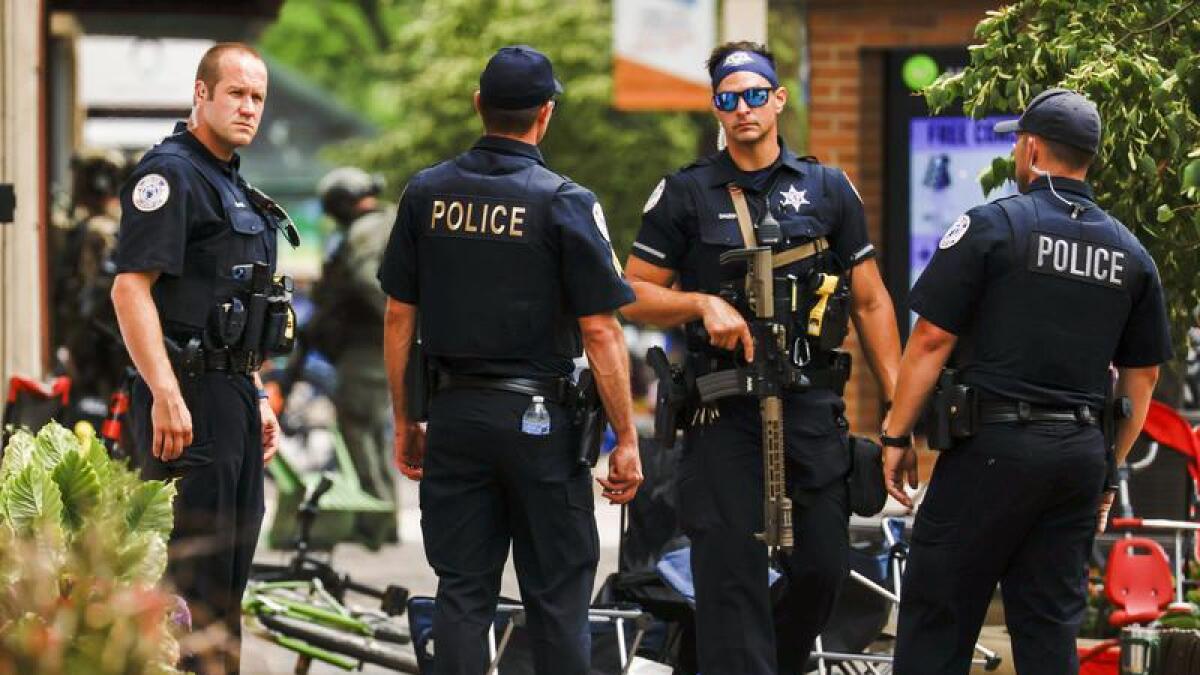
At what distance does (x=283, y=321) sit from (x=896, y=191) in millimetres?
5248

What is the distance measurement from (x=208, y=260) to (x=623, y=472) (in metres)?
1.34

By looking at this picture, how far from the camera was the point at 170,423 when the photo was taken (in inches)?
264

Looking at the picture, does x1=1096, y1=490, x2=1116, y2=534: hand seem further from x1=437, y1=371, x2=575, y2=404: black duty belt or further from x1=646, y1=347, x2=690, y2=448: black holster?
x1=437, y1=371, x2=575, y2=404: black duty belt

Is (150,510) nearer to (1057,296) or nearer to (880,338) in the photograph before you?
(1057,296)

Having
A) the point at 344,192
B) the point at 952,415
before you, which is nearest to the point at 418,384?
the point at 952,415

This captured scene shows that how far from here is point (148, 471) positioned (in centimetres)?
696

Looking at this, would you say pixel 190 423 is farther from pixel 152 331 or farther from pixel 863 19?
pixel 863 19

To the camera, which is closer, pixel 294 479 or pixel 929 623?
pixel 929 623

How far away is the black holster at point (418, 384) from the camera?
268 inches

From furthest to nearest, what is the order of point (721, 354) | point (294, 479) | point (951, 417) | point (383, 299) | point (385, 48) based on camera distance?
point (385, 48) → point (383, 299) → point (294, 479) → point (721, 354) → point (951, 417)

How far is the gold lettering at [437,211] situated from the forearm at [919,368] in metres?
1.33

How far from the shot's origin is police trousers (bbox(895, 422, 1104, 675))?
6.58 m

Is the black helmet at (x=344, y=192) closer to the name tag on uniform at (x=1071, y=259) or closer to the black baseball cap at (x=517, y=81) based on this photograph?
the black baseball cap at (x=517, y=81)

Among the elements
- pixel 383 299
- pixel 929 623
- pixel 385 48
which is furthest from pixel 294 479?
pixel 385 48
